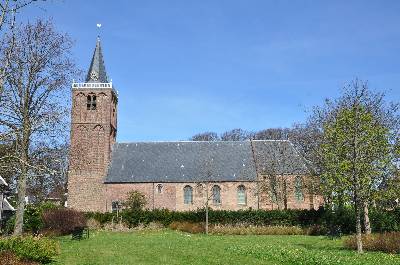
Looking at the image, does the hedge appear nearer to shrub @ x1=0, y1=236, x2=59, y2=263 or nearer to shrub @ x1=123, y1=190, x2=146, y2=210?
shrub @ x1=123, y1=190, x2=146, y2=210

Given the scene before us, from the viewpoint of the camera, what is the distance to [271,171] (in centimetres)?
4509

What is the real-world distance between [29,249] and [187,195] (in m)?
35.8

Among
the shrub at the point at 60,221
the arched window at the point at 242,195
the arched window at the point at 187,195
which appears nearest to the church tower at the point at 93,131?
the arched window at the point at 187,195

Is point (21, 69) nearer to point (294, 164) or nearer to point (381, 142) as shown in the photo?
point (381, 142)

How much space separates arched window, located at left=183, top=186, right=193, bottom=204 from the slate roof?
1021 millimetres

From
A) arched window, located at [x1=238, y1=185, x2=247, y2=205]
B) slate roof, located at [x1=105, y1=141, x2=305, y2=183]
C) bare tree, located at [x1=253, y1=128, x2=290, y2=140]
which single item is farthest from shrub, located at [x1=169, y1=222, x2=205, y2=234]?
bare tree, located at [x1=253, y1=128, x2=290, y2=140]

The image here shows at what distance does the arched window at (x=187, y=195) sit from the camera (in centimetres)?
5023

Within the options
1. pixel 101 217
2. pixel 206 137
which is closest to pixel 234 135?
pixel 206 137

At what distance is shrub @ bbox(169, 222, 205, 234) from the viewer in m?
35.1

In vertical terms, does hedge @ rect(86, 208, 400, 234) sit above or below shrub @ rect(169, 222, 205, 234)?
above

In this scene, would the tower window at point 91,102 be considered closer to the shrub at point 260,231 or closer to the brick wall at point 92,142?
the brick wall at point 92,142

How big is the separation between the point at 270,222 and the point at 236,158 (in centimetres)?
1496

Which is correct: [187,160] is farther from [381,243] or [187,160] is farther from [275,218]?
[381,243]

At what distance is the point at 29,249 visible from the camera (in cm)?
1495
